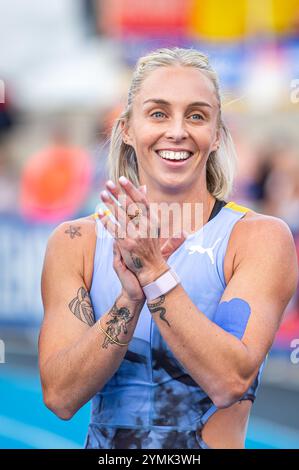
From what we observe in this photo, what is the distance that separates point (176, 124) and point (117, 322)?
606 millimetres

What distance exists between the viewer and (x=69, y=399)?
2.83 metres

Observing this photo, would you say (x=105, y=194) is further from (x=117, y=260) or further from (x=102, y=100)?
(x=102, y=100)

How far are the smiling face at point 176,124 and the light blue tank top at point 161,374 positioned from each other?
0.68ft

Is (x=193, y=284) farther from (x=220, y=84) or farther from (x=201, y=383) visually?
(x=220, y=84)

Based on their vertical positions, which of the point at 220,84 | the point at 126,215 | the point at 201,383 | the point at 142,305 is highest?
the point at 220,84

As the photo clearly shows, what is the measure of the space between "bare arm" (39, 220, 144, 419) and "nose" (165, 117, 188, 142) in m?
0.42

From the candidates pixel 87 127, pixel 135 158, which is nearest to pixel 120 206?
pixel 135 158

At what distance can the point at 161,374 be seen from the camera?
292 cm

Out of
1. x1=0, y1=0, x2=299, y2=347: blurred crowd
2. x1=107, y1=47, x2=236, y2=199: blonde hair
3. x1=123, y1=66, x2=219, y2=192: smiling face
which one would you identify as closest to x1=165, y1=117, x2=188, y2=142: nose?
x1=123, y1=66, x2=219, y2=192: smiling face

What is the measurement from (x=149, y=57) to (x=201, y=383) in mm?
1012

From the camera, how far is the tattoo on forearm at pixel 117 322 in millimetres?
2736

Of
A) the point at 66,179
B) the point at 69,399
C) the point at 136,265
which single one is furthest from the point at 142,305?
the point at 66,179

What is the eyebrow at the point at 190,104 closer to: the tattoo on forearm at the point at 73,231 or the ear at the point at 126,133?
the ear at the point at 126,133

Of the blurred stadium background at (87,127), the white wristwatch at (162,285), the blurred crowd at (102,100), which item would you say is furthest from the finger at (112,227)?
the blurred crowd at (102,100)
